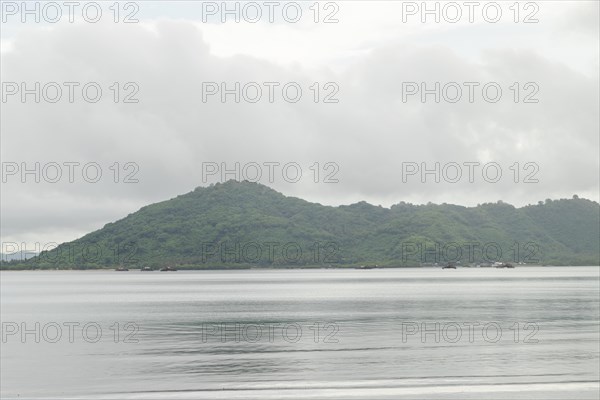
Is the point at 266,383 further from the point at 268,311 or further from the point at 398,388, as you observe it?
the point at 268,311

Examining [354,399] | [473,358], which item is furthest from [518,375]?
[354,399]

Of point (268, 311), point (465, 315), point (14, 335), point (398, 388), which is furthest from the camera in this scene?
point (268, 311)

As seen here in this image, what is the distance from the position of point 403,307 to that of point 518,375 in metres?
58.8

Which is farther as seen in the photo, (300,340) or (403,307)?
(403,307)

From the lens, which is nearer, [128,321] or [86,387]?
[86,387]

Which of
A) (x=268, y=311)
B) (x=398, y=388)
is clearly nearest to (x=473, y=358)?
(x=398, y=388)

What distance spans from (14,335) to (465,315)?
4345cm

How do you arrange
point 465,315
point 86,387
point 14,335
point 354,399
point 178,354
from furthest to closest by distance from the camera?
point 465,315, point 14,335, point 178,354, point 86,387, point 354,399

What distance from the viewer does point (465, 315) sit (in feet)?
260

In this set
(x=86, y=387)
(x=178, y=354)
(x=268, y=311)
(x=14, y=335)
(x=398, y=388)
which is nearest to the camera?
(x=398, y=388)

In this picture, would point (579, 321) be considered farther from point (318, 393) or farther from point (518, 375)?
point (318, 393)

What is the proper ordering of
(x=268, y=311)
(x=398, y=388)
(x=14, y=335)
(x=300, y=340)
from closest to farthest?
(x=398, y=388) → (x=300, y=340) → (x=14, y=335) → (x=268, y=311)

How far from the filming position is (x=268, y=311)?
93.1 metres

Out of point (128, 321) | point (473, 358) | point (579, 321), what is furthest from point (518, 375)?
point (128, 321)
